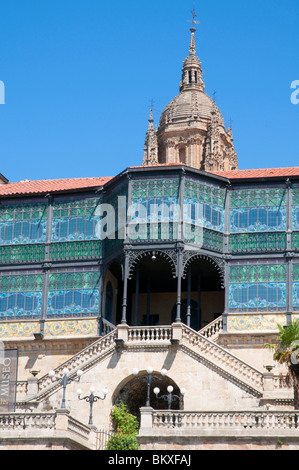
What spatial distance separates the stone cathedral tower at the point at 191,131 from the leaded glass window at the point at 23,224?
33876 mm

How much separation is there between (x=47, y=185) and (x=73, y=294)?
7.03 m

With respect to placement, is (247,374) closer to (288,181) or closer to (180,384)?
(180,384)

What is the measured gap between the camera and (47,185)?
2350 inches

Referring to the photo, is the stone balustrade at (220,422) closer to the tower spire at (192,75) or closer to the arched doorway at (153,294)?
the arched doorway at (153,294)

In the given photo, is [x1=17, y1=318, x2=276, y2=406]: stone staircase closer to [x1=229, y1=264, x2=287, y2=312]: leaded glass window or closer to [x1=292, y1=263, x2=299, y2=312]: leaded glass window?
Answer: [x1=229, y1=264, x2=287, y2=312]: leaded glass window

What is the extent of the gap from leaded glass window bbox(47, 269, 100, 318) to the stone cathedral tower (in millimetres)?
35568

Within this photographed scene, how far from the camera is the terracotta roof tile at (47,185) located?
5803cm

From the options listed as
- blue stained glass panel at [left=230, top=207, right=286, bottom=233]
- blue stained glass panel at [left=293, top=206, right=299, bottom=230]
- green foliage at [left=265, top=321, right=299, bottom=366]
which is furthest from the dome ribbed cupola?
green foliage at [left=265, top=321, right=299, bottom=366]

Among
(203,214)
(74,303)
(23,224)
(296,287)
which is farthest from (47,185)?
(296,287)

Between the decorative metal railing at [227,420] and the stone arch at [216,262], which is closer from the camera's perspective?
the decorative metal railing at [227,420]

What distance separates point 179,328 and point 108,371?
3598 millimetres

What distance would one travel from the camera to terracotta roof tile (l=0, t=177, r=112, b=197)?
5803 centimetres

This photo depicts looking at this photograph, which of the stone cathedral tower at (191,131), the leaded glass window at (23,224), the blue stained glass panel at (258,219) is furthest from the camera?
the stone cathedral tower at (191,131)

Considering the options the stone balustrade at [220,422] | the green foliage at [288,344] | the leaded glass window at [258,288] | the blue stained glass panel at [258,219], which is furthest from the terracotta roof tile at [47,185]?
the stone balustrade at [220,422]
